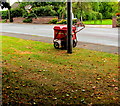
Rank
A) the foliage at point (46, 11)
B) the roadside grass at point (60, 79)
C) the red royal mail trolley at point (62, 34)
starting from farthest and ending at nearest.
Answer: the foliage at point (46, 11)
the red royal mail trolley at point (62, 34)
the roadside grass at point (60, 79)

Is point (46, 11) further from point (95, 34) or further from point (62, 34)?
point (62, 34)

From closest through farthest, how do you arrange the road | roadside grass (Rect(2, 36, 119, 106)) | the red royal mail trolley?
roadside grass (Rect(2, 36, 119, 106)), the red royal mail trolley, the road

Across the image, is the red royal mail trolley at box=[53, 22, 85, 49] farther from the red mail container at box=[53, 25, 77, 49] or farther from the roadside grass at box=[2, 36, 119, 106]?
the roadside grass at box=[2, 36, 119, 106]

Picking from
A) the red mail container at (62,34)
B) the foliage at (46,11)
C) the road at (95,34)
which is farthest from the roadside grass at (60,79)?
the foliage at (46,11)

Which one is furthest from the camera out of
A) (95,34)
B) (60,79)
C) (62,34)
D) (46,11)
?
(46,11)

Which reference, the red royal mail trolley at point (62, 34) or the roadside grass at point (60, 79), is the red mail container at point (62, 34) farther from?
the roadside grass at point (60, 79)

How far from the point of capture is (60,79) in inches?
215

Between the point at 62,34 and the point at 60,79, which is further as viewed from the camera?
the point at 62,34

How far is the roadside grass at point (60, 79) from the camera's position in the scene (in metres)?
4.26

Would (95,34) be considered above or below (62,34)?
below

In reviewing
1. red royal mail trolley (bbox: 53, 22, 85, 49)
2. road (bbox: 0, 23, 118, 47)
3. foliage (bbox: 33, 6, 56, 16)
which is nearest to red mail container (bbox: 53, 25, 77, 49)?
red royal mail trolley (bbox: 53, 22, 85, 49)

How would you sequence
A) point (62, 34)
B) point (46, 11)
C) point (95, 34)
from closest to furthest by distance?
point (62, 34) → point (95, 34) → point (46, 11)

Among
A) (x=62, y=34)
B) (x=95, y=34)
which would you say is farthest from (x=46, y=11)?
(x=62, y=34)

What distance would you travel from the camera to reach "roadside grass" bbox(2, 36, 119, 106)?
4.26 metres
